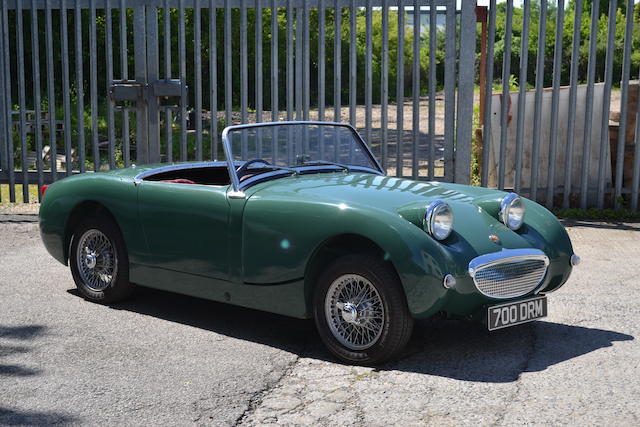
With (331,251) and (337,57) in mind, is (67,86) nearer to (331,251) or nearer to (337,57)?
(337,57)

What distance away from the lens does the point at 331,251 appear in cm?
506

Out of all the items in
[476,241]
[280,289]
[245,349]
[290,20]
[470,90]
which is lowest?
[245,349]

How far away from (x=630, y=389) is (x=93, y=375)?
2704mm

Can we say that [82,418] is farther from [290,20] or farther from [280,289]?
[290,20]

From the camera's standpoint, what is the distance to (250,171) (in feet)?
18.7

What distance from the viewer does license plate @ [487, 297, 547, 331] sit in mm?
4824

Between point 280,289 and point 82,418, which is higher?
point 280,289

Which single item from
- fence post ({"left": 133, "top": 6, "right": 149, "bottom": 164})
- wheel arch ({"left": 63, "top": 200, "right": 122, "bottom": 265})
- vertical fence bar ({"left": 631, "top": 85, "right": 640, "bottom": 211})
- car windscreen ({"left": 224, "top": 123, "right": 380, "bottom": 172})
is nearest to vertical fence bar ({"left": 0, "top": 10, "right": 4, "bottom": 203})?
fence post ({"left": 133, "top": 6, "right": 149, "bottom": 164})

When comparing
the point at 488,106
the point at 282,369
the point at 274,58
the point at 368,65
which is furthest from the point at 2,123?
the point at 282,369

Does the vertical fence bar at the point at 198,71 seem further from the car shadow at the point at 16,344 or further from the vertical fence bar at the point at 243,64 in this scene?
the car shadow at the point at 16,344

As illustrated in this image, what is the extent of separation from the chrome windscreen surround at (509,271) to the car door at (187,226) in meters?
1.55

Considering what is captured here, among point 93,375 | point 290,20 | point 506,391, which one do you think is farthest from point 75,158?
point 506,391

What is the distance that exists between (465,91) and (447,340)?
4968mm

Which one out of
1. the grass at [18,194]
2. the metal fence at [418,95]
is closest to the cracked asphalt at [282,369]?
the metal fence at [418,95]
